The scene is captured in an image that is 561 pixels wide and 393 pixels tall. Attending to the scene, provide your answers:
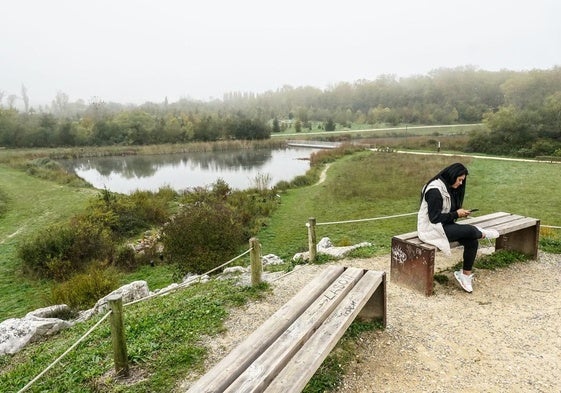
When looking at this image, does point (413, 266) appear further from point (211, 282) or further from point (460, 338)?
point (211, 282)

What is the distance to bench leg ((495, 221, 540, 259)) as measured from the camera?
5.97 metres

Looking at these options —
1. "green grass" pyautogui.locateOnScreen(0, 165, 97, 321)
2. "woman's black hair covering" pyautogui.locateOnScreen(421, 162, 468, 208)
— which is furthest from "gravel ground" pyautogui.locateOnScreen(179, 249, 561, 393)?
"green grass" pyautogui.locateOnScreen(0, 165, 97, 321)

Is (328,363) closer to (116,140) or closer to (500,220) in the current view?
(500,220)

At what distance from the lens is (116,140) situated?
51.7m

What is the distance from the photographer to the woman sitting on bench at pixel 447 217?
464 cm

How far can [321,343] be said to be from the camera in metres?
2.91

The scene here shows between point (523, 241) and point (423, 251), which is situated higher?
point (423, 251)

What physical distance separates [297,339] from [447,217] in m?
2.77

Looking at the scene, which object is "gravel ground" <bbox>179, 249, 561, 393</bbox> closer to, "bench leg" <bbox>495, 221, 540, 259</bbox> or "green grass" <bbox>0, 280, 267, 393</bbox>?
"green grass" <bbox>0, 280, 267, 393</bbox>

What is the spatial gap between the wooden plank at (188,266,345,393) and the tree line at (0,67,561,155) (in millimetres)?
29598

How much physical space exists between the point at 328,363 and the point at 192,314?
181 centimetres

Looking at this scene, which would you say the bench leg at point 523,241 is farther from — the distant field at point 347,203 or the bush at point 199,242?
the bush at point 199,242

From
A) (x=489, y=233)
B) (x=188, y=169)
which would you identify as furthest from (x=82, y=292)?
(x=188, y=169)

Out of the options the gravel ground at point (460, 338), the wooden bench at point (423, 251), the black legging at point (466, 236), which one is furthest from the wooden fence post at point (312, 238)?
the black legging at point (466, 236)
